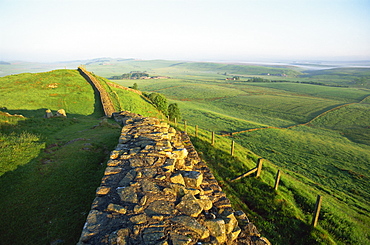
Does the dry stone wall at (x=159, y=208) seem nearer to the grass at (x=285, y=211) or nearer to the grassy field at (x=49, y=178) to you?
the grassy field at (x=49, y=178)

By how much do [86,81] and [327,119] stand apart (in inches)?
2725

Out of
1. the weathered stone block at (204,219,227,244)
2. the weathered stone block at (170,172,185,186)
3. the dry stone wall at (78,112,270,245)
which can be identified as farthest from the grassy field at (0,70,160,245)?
the weathered stone block at (204,219,227,244)

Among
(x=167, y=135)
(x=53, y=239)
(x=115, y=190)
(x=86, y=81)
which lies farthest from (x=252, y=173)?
(x=86, y=81)

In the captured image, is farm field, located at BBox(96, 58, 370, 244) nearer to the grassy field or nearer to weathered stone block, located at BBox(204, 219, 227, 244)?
weathered stone block, located at BBox(204, 219, 227, 244)

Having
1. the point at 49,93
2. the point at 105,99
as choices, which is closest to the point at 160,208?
the point at 105,99

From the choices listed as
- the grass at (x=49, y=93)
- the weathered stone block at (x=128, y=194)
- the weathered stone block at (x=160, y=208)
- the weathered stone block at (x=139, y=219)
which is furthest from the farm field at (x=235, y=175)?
the weathered stone block at (x=160, y=208)

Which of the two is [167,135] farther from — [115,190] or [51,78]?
[51,78]

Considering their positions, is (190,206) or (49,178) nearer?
(190,206)

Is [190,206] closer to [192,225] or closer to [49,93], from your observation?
Result: [192,225]

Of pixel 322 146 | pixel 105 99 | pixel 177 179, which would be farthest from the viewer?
pixel 105 99

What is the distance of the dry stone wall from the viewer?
191 inches

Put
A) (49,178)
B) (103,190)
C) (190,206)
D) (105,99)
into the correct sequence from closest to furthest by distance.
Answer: (190,206), (103,190), (49,178), (105,99)

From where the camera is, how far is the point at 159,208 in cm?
570

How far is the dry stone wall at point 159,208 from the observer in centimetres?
485
